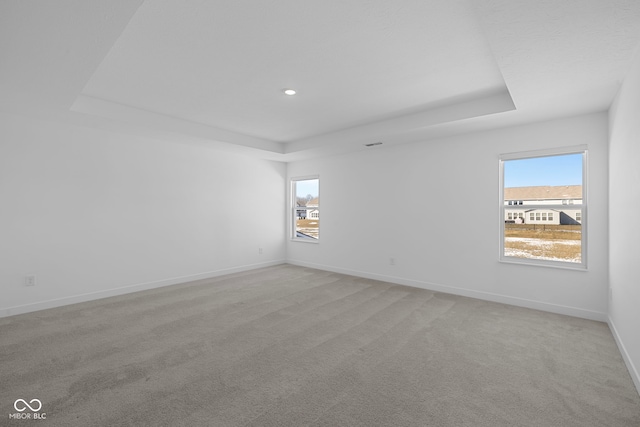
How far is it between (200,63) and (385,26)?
1681mm

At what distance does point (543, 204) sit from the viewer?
12.3 feet

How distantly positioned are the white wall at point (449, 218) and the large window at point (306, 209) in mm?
269

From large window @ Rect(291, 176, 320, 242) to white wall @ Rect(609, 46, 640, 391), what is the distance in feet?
14.9

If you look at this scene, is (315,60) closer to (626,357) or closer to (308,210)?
(626,357)

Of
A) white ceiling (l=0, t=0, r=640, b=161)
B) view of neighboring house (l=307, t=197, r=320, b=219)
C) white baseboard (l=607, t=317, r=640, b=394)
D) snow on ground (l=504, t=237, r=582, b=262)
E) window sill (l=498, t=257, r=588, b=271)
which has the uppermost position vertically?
Answer: white ceiling (l=0, t=0, r=640, b=161)

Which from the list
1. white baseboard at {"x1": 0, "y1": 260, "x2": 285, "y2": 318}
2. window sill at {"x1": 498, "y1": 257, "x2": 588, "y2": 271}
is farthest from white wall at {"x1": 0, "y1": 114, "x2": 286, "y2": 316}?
window sill at {"x1": 498, "y1": 257, "x2": 588, "y2": 271}

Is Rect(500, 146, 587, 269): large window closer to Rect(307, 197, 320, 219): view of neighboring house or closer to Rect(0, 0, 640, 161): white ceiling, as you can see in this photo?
Rect(0, 0, 640, 161): white ceiling

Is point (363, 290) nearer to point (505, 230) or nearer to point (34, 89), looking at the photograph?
point (505, 230)

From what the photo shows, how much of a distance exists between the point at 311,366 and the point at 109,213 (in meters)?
3.80

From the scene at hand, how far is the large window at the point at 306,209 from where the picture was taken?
21.1ft

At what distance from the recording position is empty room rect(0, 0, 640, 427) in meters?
1.91
